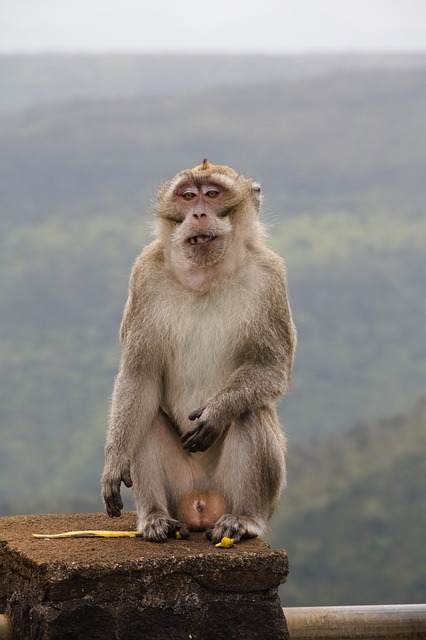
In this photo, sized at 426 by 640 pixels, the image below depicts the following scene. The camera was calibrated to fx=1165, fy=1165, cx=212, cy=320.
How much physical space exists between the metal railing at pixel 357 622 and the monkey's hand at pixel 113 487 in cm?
96

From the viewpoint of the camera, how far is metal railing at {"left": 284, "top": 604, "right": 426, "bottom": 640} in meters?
5.42

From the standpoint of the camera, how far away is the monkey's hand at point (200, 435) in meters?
5.71

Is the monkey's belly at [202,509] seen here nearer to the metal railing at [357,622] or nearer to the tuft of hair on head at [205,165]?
the metal railing at [357,622]

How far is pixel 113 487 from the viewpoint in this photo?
571 centimetres

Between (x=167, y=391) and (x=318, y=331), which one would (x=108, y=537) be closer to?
(x=167, y=391)

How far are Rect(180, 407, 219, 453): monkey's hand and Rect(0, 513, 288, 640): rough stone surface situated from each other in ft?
1.73

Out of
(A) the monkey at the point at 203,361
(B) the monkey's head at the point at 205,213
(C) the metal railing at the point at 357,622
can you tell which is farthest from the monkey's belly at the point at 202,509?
(B) the monkey's head at the point at 205,213

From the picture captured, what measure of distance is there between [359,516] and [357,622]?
3060cm

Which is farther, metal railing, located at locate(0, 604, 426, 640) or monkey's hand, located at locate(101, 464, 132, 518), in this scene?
monkey's hand, located at locate(101, 464, 132, 518)

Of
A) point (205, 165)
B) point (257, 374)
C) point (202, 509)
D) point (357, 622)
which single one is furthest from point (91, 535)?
point (205, 165)

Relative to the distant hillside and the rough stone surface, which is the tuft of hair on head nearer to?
the rough stone surface

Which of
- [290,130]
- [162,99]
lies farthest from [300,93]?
[162,99]

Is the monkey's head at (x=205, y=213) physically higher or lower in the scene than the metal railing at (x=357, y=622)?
higher

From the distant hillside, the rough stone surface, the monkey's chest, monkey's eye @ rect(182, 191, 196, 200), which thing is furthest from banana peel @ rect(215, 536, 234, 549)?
the distant hillside
